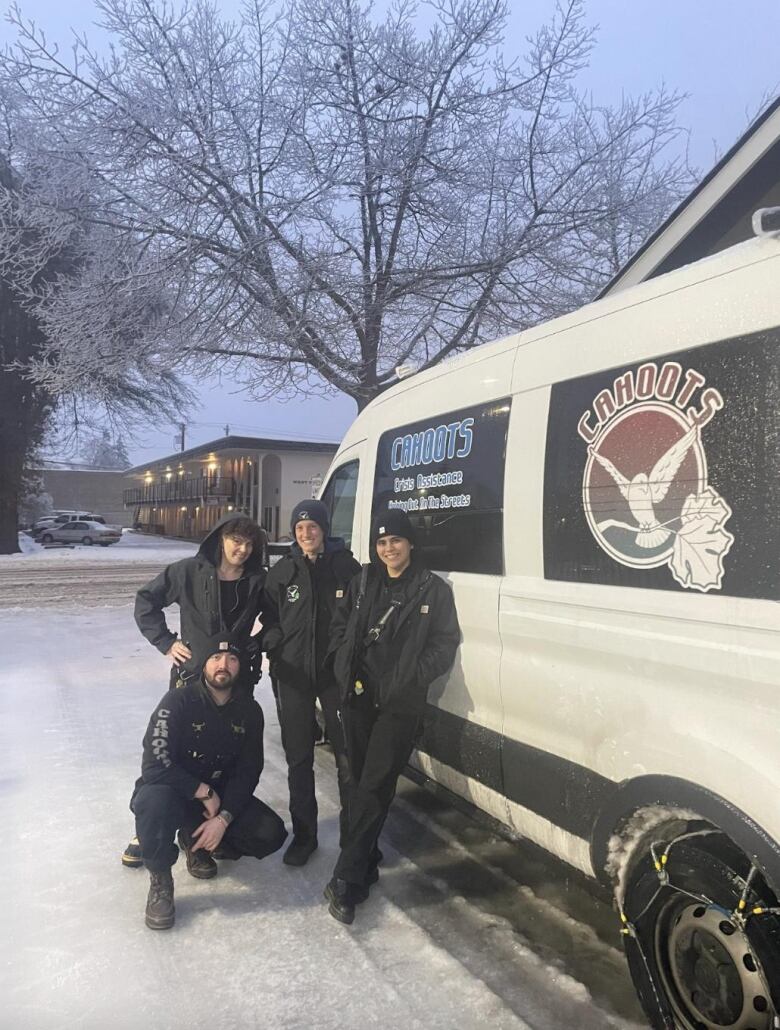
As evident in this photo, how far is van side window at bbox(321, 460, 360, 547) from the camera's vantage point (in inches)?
175

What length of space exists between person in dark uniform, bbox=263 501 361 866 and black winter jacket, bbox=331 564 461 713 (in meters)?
0.27

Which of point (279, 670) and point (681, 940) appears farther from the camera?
point (279, 670)

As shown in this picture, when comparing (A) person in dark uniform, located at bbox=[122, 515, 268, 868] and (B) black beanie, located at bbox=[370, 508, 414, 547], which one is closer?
(B) black beanie, located at bbox=[370, 508, 414, 547]

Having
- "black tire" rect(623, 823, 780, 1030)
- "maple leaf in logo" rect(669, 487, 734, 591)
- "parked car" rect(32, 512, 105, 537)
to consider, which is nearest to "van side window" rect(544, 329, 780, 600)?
"maple leaf in logo" rect(669, 487, 734, 591)

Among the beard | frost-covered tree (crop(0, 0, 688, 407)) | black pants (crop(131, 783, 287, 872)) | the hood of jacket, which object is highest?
frost-covered tree (crop(0, 0, 688, 407))

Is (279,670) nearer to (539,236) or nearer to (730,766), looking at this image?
(730,766)

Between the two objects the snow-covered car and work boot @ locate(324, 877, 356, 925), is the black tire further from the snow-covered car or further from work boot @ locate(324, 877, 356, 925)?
the snow-covered car

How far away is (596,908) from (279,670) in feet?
5.77

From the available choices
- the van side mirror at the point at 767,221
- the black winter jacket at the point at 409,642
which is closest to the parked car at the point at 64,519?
the black winter jacket at the point at 409,642

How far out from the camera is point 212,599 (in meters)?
3.53

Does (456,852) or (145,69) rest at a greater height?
(145,69)

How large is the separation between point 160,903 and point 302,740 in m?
0.90

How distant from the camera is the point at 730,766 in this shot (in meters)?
1.94

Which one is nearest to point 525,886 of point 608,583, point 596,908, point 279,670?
point 596,908
